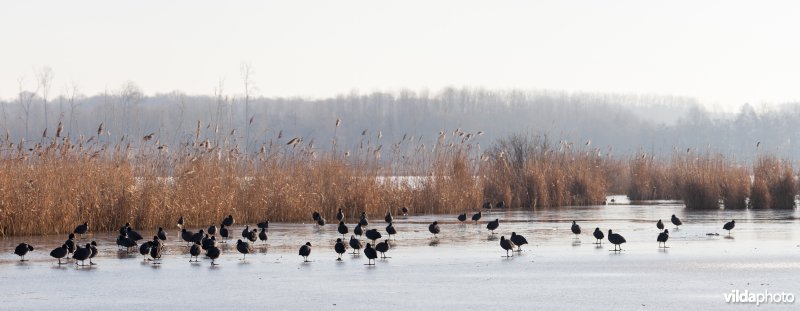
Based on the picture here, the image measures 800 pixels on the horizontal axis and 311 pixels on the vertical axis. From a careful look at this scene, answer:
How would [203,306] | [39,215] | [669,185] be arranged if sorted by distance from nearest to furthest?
[203,306], [39,215], [669,185]

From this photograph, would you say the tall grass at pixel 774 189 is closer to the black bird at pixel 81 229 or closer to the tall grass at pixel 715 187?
the tall grass at pixel 715 187

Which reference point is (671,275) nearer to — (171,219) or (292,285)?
(292,285)

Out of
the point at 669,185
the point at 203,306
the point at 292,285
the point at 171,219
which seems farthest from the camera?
the point at 669,185

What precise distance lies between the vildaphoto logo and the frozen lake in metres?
0.17

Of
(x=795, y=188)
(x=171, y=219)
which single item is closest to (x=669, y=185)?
(x=795, y=188)

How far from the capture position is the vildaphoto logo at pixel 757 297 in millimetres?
9250

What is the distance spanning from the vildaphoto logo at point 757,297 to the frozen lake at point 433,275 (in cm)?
17

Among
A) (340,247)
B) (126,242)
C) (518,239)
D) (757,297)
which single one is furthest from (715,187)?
(757,297)

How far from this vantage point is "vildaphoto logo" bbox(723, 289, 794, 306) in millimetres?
9250

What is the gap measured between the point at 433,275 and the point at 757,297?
3.53 meters

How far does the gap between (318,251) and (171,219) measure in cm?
544

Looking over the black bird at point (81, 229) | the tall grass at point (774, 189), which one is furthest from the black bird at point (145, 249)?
the tall grass at point (774, 189)

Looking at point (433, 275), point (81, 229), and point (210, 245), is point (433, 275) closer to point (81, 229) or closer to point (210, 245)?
point (210, 245)

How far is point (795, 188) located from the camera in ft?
87.2
